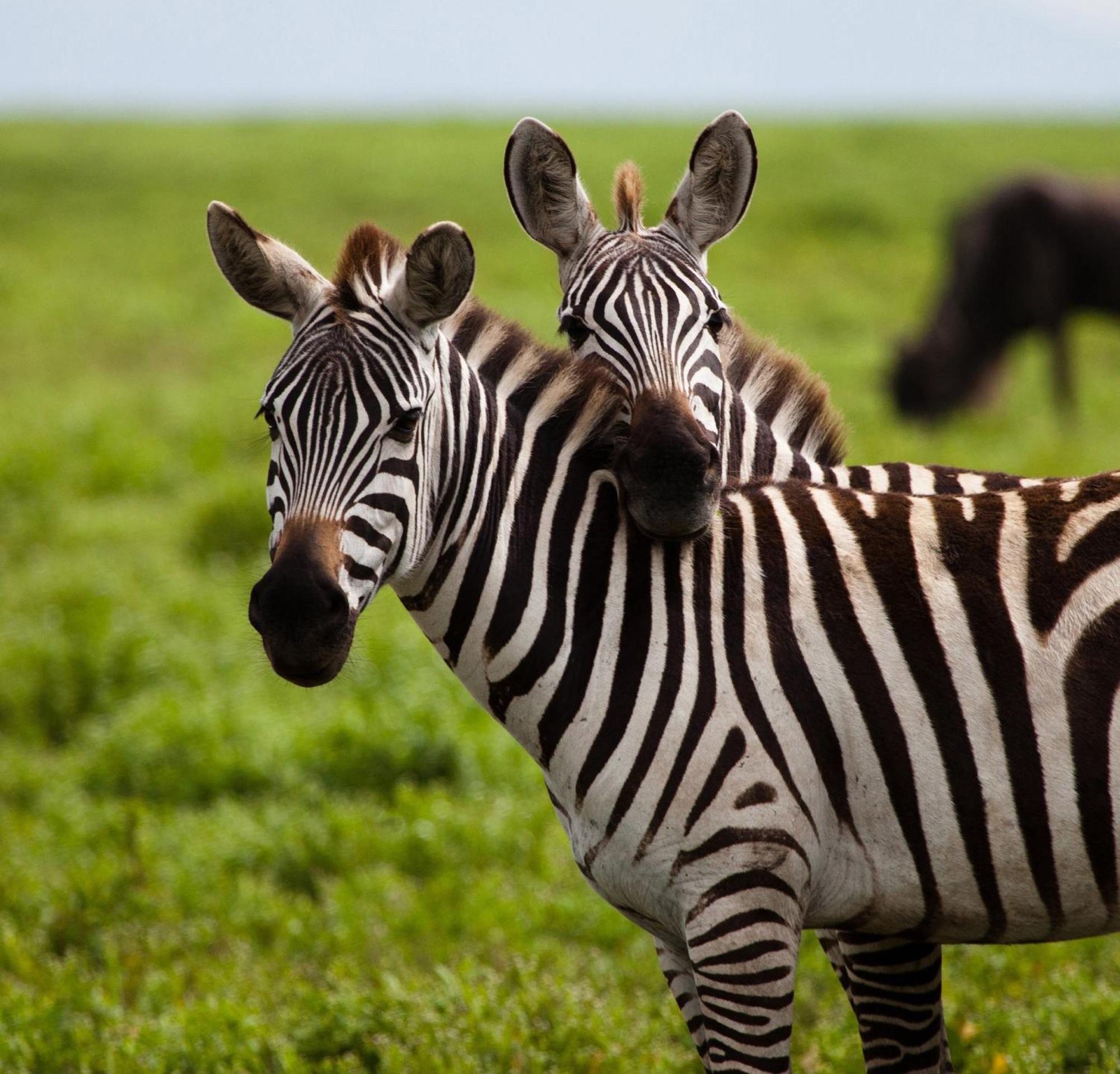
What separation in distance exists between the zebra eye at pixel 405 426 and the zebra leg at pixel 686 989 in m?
1.61

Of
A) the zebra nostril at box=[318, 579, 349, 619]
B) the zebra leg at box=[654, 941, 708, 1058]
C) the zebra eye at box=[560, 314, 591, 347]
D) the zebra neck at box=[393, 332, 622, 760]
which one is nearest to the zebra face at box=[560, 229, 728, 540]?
the zebra eye at box=[560, 314, 591, 347]

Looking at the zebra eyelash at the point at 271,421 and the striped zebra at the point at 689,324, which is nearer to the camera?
the zebra eyelash at the point at 271,421

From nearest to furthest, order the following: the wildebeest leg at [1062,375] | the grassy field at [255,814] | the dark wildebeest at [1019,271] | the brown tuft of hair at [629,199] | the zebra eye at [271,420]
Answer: the zebra eye at [271,420], the brown tuft of hair at [629,199], the grassy field at [255,814], the wildebeest leg at [1062,375], the dark wildebeest at [1019,271]

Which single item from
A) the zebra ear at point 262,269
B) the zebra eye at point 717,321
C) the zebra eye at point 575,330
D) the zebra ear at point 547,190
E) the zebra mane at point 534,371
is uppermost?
the zebra ear at point 547,190

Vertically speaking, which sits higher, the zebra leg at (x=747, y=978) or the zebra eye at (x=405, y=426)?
the zebra eye at (x=405, y=426)

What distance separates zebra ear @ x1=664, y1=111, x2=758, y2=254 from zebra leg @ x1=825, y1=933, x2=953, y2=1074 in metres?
2.26

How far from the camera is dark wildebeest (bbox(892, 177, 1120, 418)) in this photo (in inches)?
687

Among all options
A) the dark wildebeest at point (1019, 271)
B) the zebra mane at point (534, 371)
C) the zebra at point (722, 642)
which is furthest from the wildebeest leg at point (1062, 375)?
the zebra mane at point (534, 371)

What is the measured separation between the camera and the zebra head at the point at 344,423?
2994 mm

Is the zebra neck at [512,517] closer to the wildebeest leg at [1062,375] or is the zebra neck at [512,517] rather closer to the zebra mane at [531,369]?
the zebra mane at [531,369]

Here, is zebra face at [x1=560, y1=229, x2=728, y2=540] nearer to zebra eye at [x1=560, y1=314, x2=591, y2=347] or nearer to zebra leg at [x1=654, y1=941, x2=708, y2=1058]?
zebra eye at [x1=560, y1=314, x2=591, y2=347]

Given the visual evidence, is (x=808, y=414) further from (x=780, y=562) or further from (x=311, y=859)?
(x=311, y=859)

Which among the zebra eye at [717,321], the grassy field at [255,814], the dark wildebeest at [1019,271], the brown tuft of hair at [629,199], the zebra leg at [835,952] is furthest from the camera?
the dark wildebeest at [1019,271]

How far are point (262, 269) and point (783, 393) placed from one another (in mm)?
1791
